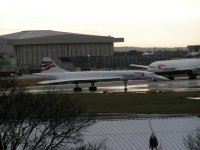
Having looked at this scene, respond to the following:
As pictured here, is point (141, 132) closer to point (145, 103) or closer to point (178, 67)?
point (145, 103)

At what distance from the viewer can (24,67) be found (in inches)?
7810

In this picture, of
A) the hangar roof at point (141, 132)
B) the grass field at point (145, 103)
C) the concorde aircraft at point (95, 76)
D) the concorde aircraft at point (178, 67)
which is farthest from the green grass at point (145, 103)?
the concorde aircraft at point (178, 67)

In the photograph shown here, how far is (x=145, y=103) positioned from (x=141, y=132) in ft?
84.3

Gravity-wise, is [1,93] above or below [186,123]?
above

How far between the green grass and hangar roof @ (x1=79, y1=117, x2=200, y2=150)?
12406mm

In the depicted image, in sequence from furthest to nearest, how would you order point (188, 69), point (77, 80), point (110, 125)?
point (188, 69)
point (77, 80)
point (110, 125)

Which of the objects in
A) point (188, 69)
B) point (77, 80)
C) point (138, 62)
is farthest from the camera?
point (138, 62)

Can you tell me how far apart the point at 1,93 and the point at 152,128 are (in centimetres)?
1148

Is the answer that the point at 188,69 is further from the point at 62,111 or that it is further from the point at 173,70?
the point at 62,111

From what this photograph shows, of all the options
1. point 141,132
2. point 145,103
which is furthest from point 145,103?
point 141,132

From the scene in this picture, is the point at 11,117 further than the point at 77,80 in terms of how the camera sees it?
No

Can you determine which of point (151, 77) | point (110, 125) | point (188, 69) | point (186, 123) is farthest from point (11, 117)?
point (188, 69)

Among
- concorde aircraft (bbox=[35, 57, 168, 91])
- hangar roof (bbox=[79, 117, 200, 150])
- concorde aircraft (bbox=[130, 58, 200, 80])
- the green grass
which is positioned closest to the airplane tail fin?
concorde aircraft (bbox=[35, 57, 168, 91])

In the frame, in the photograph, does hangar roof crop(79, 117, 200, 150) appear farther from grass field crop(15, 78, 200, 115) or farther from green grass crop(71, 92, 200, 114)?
green grass crop(71, 92, 200, 114)
